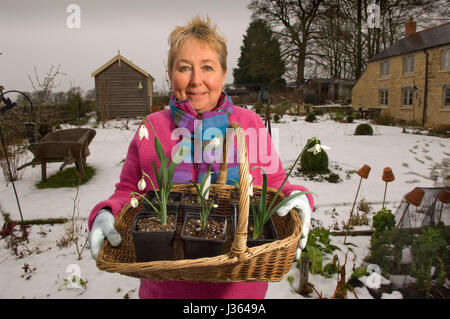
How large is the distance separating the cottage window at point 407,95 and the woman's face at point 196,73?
1674 centimetres

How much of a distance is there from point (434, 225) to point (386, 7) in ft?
53.7

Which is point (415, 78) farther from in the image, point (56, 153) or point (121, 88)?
point (56, 153)

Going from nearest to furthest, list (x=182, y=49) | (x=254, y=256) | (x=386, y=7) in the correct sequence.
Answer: (x=254, y=256) < (x=182, y=49) < (x=386, y=7)

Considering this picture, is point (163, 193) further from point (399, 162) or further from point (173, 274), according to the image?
point (399, 162)

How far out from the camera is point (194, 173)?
1585 mm

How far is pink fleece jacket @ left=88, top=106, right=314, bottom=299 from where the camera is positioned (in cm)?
139

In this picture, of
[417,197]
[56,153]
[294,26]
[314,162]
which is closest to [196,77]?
[417,197]

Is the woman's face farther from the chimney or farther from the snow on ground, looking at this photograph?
the chimney

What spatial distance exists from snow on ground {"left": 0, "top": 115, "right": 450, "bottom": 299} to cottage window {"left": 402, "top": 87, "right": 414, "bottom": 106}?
24.1 ft

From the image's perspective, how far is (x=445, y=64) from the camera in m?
12.5

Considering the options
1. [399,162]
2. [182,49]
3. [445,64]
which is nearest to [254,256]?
[182,49]

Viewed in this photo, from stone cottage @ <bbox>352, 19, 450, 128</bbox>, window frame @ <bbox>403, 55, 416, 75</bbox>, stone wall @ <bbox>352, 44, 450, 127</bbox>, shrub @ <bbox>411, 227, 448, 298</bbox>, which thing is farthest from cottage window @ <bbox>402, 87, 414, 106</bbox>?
shrub @ <bbox>411, 227, 448, 298</bbox>

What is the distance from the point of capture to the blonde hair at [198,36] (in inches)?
54.9

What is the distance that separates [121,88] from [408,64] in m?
15.5
